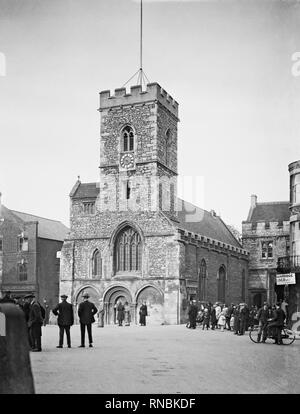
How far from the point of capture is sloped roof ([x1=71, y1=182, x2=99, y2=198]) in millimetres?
61281

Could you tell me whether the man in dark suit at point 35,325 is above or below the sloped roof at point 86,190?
below

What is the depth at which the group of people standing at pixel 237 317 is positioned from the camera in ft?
76.0

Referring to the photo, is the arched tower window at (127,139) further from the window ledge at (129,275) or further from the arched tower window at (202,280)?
the arched tower window at (202,280)

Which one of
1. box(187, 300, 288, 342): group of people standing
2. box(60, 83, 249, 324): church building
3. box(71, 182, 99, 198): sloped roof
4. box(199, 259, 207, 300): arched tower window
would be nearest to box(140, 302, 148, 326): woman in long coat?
box(60, 83, 249, 324): church building

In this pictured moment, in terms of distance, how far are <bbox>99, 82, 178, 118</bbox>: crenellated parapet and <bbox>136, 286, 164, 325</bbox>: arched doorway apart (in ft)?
46.6

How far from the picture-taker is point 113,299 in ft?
146

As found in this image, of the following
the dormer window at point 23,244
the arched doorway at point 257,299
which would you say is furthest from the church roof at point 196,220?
the dormer window at point 23,244

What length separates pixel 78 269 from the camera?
151 ft

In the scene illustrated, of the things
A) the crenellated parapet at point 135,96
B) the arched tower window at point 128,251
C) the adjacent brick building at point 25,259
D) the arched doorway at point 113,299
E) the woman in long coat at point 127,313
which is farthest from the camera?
the adjacent brick building at point 25,259

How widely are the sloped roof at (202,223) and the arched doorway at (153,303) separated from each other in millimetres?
6203

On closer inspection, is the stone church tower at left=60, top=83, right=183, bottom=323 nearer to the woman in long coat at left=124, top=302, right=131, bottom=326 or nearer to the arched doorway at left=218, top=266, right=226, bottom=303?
the woman in long coat at left=124, top=302, right=131, bottom=326

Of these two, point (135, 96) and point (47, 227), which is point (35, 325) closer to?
point (135, 96)
